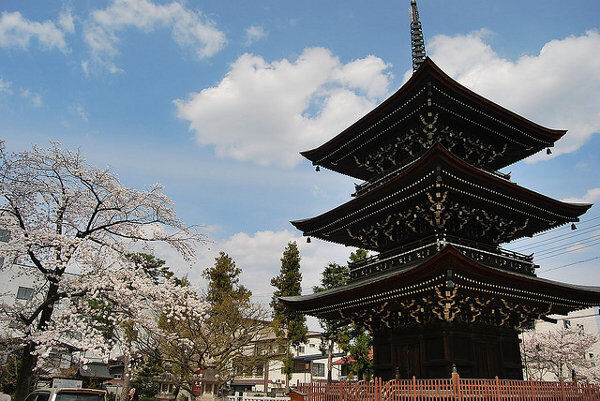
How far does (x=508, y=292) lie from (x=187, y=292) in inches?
482

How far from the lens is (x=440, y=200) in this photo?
55.1 feet

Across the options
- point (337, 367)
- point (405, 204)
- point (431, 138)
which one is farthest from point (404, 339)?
point (337, 367)

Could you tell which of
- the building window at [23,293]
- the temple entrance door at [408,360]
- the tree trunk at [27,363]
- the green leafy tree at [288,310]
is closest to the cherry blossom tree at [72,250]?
the tree trunk at [27,363]

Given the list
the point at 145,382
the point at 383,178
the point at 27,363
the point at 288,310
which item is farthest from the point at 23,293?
the point at 383,178

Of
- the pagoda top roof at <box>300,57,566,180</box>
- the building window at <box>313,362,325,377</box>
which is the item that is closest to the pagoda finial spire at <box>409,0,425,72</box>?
the pagoda top roof at <box>300,57,566,180</box>

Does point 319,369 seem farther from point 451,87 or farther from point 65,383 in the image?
point 451,87

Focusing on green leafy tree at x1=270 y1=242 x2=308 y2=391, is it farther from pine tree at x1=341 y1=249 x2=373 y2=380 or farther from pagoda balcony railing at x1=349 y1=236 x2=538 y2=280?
pagoda balcony railing at x1=349 y1=236 x2=538 y2=280

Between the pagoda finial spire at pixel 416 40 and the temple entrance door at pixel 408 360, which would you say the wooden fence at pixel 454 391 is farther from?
the pagoda finial spire at pixel 416 40

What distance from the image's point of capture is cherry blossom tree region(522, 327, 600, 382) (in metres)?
43.8

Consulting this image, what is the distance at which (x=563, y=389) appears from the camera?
50.3 ft

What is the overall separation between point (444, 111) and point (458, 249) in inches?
251

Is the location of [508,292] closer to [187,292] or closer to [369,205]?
[369,205]

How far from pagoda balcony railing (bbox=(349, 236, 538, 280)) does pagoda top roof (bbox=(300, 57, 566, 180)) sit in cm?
574

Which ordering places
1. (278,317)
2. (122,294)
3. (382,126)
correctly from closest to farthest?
(122,294) < (382,126) < (278,317)
